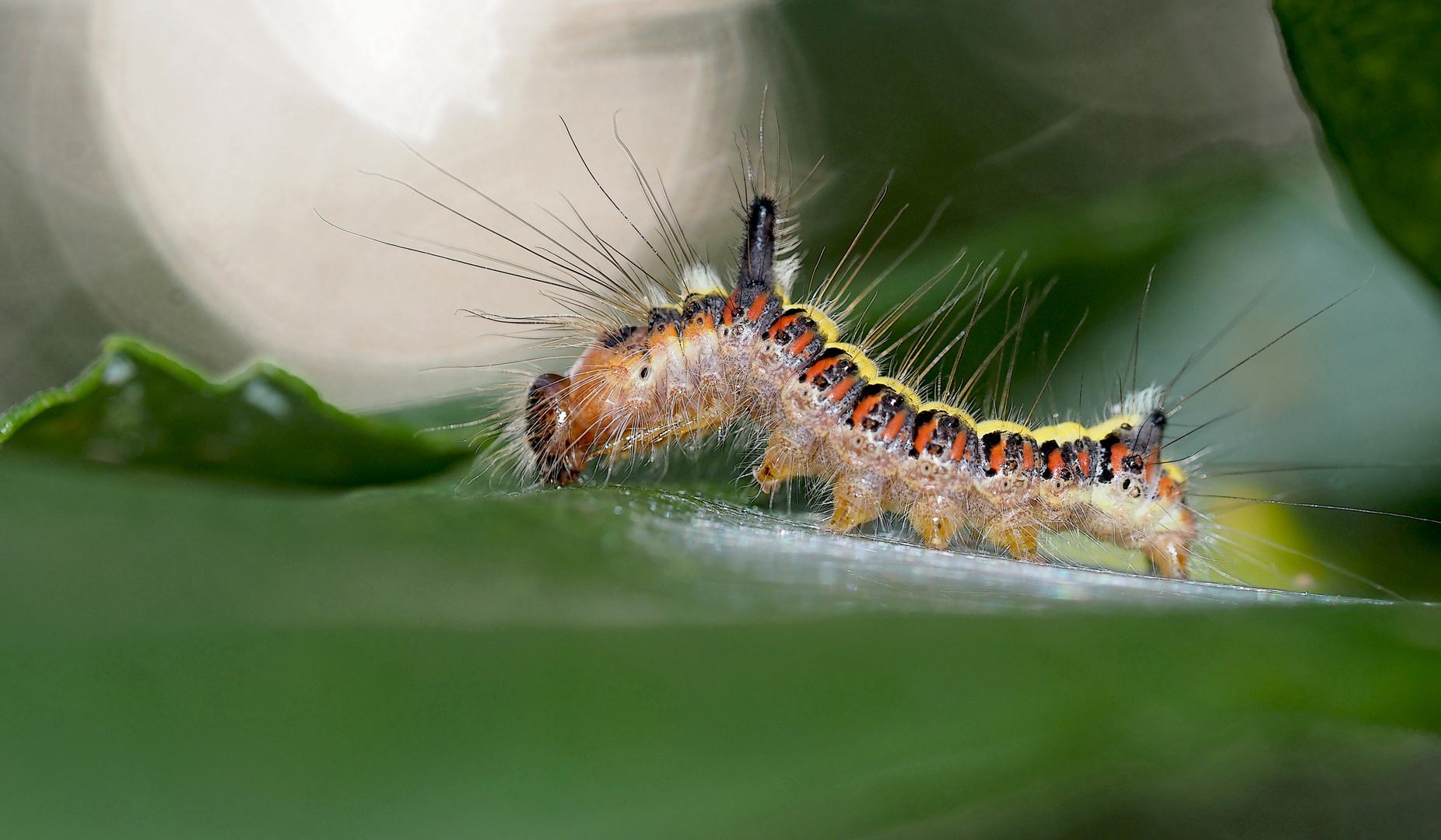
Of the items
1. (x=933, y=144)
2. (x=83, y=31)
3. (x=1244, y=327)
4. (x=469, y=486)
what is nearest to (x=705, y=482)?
(x=469, y=486)

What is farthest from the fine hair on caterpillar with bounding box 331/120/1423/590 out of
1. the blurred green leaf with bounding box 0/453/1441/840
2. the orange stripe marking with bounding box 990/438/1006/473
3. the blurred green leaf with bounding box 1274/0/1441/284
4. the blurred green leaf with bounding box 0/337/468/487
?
the blurred green leaf with bounding box 0/453/1441/840

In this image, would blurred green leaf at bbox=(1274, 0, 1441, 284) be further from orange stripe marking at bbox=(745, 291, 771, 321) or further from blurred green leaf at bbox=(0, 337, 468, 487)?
blurred green leaf at bbox=(0, 337, 468, 487)

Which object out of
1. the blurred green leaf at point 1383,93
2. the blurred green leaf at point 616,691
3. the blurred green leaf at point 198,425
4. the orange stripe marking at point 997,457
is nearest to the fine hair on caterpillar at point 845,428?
the orange stripe marking at point 997,457

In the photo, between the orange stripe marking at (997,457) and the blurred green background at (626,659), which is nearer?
the blurred green background at (626,659)

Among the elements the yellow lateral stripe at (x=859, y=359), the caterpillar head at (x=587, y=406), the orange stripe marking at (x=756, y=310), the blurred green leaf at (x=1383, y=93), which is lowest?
the caterpillar head at (x=587, y=406)

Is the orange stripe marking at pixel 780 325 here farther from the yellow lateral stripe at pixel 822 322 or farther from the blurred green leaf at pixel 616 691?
the blurred green leaf at pixel 616 691

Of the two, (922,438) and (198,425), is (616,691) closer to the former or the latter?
(198,425)

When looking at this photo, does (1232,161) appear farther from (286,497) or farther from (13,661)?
(13,661)
